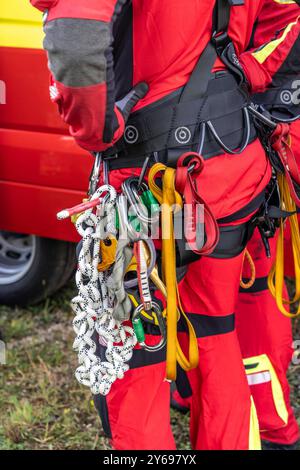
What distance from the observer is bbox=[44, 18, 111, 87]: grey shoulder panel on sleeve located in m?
1.52

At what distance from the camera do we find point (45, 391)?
302 centimetres

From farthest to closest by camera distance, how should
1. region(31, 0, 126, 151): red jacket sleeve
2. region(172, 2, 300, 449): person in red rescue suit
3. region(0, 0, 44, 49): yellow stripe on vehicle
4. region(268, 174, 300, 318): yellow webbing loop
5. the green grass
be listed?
1. region(0, 0, 44, 49): yellow stripe on vehicle
2. the green grass
3. region(172, 2, 300, 449): person in red rescue suit
4. region(268, 174, 300, 318): yellow webbing loop
5. region(31, 0, 126, 151): red jacket sleeve

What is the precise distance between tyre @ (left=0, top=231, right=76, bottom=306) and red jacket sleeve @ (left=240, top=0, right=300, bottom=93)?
1695 millimetres

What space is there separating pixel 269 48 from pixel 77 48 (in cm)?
75

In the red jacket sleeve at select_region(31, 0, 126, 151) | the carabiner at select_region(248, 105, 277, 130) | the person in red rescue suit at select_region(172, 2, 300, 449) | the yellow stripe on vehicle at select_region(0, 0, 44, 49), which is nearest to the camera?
the red jacket sleeve at select_region(31, 0, 126, 151)

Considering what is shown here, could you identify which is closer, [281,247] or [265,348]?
[281,247]

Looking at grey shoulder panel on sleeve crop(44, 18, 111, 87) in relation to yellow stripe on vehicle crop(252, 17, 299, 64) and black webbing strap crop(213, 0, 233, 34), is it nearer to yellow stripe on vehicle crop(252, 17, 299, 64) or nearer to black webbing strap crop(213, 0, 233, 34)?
black webbing strap crop(213, 0, 233, 34)

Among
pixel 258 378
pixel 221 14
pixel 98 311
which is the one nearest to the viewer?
pixel 221 14

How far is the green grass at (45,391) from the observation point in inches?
109

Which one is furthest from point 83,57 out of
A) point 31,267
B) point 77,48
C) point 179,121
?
point 31,267

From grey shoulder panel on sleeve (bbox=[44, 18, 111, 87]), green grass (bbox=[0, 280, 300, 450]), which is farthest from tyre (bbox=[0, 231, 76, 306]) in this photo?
grey shoulder panel on sleeve (bbox=[44, 18, 111, 87])

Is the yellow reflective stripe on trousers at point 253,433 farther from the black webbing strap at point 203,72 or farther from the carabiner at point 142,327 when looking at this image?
the black webbing strap at point 203,72

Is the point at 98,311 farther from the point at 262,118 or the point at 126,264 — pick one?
the point at 262,118

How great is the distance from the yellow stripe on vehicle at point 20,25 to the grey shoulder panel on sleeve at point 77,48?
1449mm
